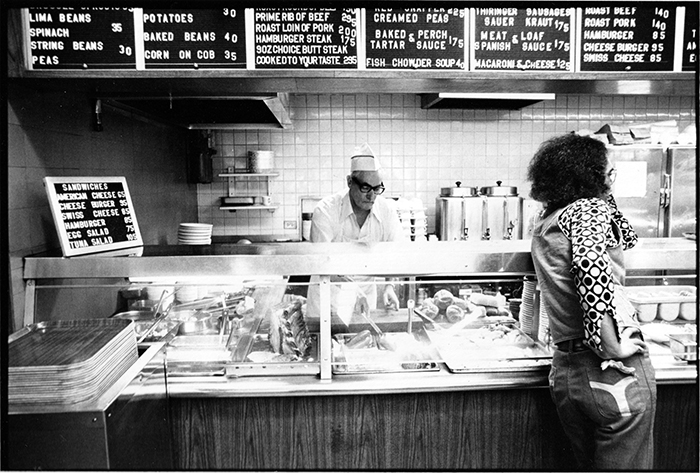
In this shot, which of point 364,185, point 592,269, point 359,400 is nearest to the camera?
point 592,269

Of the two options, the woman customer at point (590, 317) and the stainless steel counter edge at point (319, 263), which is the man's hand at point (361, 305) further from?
the woman customer at point (590, 317)

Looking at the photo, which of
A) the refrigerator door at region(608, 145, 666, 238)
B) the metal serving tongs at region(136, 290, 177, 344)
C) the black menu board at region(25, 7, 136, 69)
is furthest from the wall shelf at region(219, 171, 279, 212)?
the refrigerator door at region(608, 145, 666, 238)

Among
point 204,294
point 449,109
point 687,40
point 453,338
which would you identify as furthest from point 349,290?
point 449,109

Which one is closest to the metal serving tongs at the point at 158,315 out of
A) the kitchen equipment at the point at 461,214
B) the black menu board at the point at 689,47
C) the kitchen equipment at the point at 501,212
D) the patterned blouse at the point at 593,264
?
the patterned blouse at the point at 593,264

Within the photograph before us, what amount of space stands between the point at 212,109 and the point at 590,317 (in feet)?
9.52

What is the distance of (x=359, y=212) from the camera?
369cm

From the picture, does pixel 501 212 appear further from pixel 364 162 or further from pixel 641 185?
pixel 364 162

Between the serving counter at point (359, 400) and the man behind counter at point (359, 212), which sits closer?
the serving counter at point (359, 400)

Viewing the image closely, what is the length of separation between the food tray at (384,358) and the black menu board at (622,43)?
1.45 metres

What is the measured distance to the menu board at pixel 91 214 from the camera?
235cm

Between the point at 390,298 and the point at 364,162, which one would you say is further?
the point at 364,162

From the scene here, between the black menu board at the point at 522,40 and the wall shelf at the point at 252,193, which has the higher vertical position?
the black menu board at the point at 522,40

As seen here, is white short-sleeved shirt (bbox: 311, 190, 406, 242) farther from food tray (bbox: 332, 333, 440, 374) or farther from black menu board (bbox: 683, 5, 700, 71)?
black menu board (bbox: 683, 5, 700, 71)

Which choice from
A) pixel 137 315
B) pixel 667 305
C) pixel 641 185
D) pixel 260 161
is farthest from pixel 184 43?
pixel 641 185
